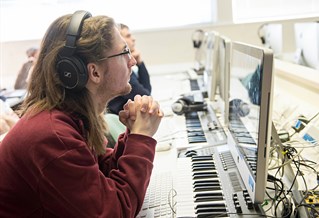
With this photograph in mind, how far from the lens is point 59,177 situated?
0.75 m

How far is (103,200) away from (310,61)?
2.06 m

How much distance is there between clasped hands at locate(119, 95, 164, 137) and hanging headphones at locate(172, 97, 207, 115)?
0.97 m

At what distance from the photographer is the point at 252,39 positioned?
423 centimetres

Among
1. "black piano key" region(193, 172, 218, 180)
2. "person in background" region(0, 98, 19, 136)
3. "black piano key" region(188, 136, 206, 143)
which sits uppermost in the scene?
"person in background" region(0, 98, 19, 136)

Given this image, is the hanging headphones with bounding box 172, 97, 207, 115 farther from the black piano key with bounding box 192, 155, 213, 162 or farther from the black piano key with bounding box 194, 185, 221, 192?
the black piano key with bounding box 194, 185, 221, 192

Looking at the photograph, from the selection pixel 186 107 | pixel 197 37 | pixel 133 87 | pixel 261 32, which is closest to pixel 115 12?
pixel 197 37

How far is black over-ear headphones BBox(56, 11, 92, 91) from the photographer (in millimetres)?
851

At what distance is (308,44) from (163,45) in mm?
2330

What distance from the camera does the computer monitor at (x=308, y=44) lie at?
211cm

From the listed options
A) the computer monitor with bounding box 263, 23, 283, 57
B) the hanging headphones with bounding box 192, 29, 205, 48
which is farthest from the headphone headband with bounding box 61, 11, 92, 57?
the hanging headphones with bounding box 192, 29, 205, 48

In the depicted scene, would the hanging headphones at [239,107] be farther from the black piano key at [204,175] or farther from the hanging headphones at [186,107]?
the hanging headphones at [186,107]

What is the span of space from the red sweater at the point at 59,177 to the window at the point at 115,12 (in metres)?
3.62

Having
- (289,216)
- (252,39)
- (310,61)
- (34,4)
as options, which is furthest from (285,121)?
(34,4)

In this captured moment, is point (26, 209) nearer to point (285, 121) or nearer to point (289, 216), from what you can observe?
point (289, 216)
